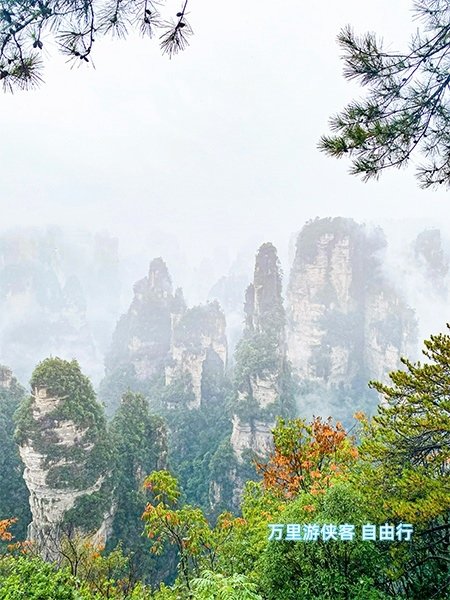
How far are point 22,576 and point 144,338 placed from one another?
5380 cm

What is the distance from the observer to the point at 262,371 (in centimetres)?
3728

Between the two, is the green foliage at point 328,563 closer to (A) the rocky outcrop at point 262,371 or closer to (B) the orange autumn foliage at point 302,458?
(B) the orange autumn foliage at point 302,458

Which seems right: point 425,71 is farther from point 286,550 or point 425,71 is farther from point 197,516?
point 197,516

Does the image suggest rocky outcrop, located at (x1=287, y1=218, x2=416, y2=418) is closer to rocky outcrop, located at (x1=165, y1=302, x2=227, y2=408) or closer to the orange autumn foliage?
rocky outcrop, located at (x1=165, y1=302, x2=227, y2=408)

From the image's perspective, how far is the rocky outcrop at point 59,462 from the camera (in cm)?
1788

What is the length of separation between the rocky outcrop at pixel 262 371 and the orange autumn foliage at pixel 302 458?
25100 mm

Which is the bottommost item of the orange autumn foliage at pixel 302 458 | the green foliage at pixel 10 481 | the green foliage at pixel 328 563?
the green foliage at pixel 10 481

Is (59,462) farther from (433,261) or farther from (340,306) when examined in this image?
(433,261)

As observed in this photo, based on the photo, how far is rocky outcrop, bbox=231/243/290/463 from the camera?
3534 centimetres

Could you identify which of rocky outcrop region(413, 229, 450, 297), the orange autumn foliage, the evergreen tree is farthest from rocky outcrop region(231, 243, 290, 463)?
the orange autumn foliage

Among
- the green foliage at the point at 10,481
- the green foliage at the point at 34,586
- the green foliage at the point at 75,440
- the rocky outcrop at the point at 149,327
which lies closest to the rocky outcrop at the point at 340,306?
the rocky outcrop at the point at 149,327

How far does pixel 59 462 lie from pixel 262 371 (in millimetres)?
22116

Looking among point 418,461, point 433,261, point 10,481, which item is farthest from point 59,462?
point 433,261

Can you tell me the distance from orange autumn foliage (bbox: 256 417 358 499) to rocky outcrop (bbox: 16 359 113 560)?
37.7ft
